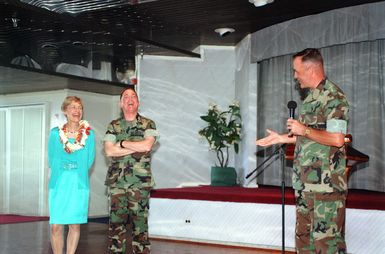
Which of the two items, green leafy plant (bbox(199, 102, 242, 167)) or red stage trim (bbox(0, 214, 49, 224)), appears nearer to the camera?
green leafy plant (bbox(199, 102, 242, 167))

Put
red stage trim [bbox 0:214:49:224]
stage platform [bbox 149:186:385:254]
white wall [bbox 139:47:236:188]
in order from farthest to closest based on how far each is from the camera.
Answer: red stage trim [bbox 0:214:49:224] < white wall [bbox 139:47:236:188] < stage platform [bbox 149:186:385:254]

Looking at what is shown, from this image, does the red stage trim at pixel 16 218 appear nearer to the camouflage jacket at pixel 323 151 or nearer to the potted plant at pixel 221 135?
the potted plant at pixel 221 135

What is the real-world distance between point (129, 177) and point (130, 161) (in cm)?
11

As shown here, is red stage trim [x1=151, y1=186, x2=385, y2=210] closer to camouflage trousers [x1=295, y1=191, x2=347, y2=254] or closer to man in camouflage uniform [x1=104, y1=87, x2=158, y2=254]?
man in camouflage uniform [x1=104, y1=87, x2=158, y2=254]

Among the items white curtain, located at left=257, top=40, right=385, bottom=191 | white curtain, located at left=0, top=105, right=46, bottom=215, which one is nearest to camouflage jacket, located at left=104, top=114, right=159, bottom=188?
white curtain, located at left=257, top=40, right=385, bottom=191

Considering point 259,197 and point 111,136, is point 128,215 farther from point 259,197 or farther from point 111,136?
point 259,197

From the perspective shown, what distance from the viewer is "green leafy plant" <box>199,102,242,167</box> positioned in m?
7.48

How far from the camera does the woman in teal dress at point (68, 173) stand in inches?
150

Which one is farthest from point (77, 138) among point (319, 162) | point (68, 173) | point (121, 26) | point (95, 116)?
point (95, 116)

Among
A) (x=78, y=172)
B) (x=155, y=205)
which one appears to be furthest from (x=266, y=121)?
(x=78, y=172)

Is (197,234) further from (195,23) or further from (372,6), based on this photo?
(372,6)

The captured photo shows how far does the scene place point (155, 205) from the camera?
633 cm

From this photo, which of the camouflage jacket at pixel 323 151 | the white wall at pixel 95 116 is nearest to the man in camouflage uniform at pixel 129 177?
the camouflage jacket at pixel 323 151

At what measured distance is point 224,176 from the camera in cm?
751
